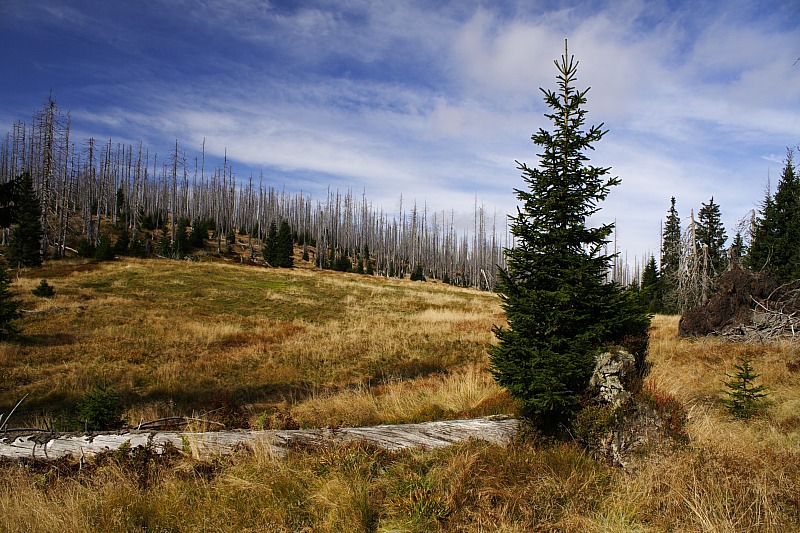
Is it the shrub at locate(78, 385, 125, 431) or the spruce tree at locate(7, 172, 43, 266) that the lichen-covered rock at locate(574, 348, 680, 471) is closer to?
the shrub at locate(78, 385, 125, 431)

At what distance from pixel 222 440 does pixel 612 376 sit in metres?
4.75

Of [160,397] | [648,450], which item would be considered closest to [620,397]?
[648,450]

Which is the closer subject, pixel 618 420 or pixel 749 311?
pixel 618 420

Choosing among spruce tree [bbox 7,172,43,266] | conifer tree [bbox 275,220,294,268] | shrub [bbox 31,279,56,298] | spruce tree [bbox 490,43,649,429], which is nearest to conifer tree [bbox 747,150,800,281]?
spruce tree [bbox 490,43,649,429]

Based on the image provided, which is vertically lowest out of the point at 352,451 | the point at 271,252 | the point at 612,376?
the point at 352,451

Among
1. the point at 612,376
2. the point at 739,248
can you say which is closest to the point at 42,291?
the point at 612,376

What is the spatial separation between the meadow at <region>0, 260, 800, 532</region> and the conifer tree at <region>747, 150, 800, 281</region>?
13.8m

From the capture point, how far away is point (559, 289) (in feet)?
17.1

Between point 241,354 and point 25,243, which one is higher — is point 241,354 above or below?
below

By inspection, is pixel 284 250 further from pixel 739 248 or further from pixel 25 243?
pixel 739 248

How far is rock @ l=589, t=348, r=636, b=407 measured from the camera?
477 centimetres

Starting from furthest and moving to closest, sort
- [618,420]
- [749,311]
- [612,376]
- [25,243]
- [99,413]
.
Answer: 1. [25,243]
2. [749,311]
3. [99,413]
4. [612,376]
5. [618,420]

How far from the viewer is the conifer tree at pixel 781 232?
24.6 metres

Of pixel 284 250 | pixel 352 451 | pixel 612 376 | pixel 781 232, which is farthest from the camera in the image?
pixel 284 250
